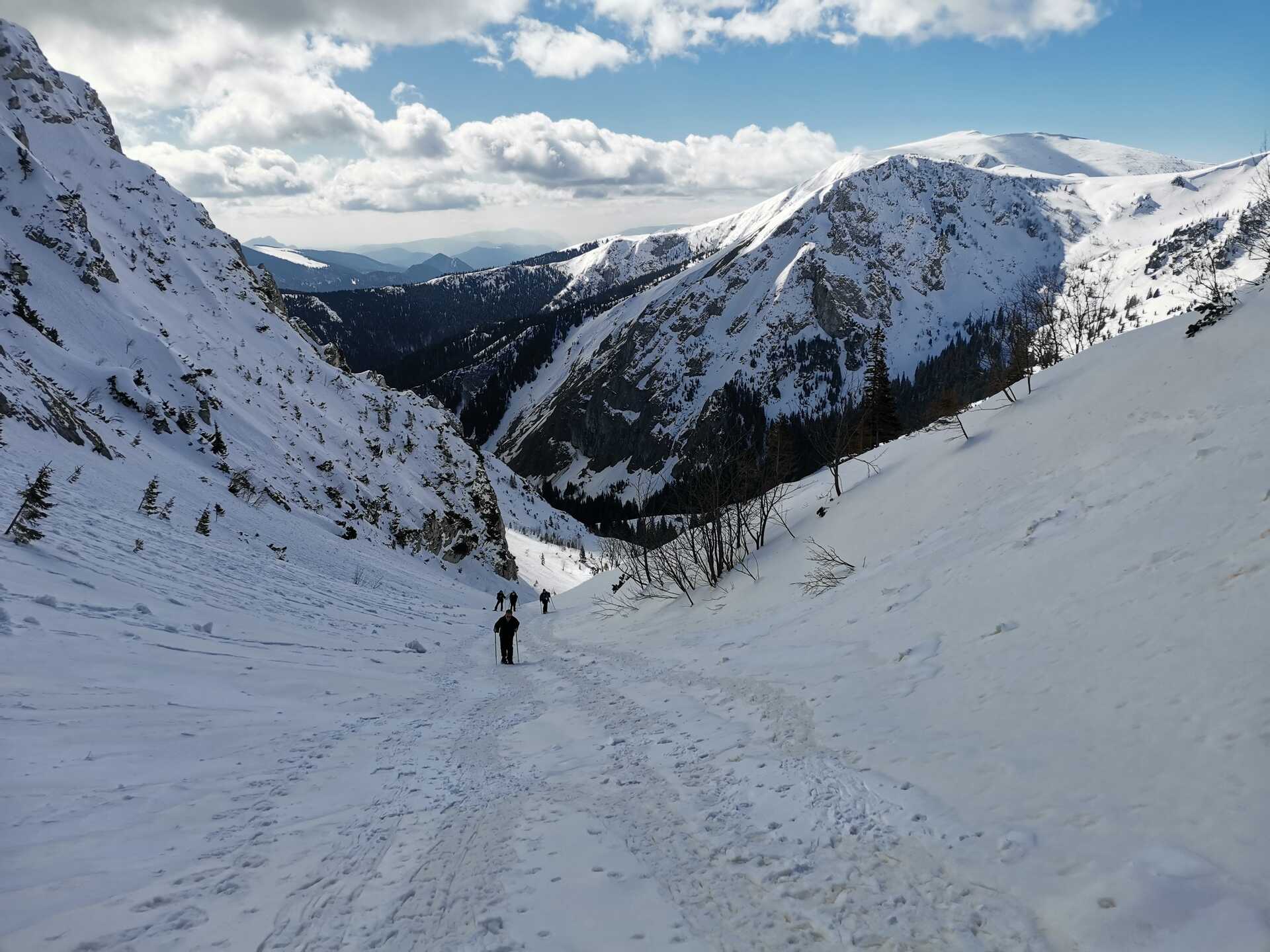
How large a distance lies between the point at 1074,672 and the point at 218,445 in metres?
31.9

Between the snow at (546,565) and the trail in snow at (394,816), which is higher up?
the trail in snow at (394,816)

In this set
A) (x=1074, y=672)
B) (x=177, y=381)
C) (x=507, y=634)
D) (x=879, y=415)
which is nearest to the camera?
(x=1074, y=672)

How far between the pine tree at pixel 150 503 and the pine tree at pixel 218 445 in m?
12.6

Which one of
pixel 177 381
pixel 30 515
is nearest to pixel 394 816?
pixel 30 515

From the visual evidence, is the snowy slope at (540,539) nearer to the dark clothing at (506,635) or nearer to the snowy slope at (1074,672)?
the dark clothing at (506,635)

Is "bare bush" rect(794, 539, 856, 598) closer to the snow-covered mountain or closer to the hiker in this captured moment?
the hiker

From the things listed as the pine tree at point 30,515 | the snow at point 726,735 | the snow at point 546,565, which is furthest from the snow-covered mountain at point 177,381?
the snow at point 546,565

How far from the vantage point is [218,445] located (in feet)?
89.9

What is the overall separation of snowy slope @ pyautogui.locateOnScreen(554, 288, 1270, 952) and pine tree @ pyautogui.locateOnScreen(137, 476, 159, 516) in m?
12.3

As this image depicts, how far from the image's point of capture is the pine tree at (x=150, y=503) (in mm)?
15195

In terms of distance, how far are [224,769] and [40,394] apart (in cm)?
1752

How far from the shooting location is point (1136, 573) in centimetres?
788

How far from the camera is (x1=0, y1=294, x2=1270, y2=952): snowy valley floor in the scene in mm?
4230

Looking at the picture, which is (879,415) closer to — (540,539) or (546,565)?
(546,565)
